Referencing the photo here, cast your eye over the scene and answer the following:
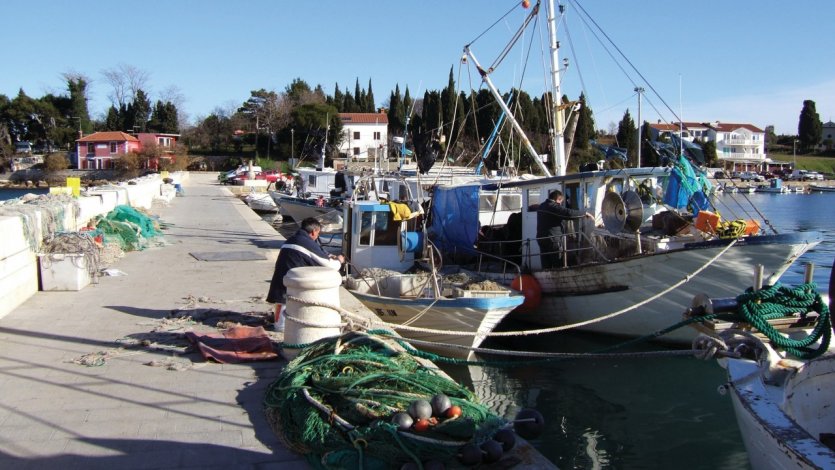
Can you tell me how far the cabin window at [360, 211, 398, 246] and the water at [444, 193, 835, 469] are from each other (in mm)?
2662

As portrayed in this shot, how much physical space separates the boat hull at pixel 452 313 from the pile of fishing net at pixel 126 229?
7177mm

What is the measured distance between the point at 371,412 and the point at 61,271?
7462mm

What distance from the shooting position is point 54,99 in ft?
328

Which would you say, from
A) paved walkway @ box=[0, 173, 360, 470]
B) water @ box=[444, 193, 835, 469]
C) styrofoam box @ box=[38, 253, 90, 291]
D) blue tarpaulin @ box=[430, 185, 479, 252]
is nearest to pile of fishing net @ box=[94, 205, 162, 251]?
styrofoam box @ box=[38, 253, 90, 291]

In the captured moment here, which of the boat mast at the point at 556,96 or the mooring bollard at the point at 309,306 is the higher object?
the boat mast at the point at 556,96

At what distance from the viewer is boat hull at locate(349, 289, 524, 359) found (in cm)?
1034

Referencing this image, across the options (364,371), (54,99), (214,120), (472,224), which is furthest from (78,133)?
(364,371)

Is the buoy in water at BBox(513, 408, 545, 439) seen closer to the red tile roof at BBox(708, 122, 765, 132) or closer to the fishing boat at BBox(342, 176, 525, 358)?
the fishing boat at BBox(342, 176, 525, 358)

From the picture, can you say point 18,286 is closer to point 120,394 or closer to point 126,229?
point 120,394

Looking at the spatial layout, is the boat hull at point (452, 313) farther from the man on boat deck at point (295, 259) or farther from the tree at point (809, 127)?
the tree at point (809, 127)

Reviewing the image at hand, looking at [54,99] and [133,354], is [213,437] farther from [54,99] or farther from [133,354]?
[54,99]

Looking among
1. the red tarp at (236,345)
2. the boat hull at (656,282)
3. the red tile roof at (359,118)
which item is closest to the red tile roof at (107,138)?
the red tile roof at (359,118)

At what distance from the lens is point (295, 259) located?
811 cm

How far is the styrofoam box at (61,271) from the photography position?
10445 mm
